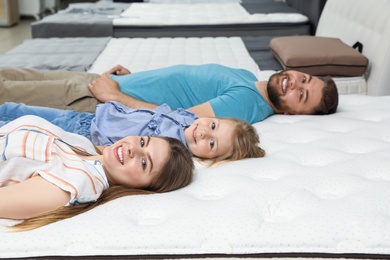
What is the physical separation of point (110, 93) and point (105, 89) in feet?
0.10

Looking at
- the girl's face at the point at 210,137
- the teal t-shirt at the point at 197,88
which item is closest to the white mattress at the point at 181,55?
the teal t-shirt at the point at 197,88

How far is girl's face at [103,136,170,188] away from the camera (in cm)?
137

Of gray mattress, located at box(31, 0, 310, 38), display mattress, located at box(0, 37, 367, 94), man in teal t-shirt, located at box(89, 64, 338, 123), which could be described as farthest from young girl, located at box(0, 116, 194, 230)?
gray mattress, located at box(31, 0, 310, 38)

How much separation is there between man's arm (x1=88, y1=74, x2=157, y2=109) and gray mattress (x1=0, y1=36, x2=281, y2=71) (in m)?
0.65

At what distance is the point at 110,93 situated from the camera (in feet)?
6.82

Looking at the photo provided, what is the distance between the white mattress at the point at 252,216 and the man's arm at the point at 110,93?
0.63 meters

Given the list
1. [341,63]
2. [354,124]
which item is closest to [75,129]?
[354,124]

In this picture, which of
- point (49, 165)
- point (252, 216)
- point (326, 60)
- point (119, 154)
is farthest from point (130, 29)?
point (252, 216)

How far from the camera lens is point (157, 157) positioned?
1.40 meters

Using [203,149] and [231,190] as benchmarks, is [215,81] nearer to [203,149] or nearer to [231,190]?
[203,149]

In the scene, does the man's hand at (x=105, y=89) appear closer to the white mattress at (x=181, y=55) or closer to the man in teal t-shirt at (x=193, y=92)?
the man in teal t-shirt at (x=193, y=92)

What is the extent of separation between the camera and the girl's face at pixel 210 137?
163 centimetres

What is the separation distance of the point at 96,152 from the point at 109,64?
1.34m

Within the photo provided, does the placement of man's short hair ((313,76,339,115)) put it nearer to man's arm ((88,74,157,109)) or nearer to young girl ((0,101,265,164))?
young girl ((0,101,265,164))
